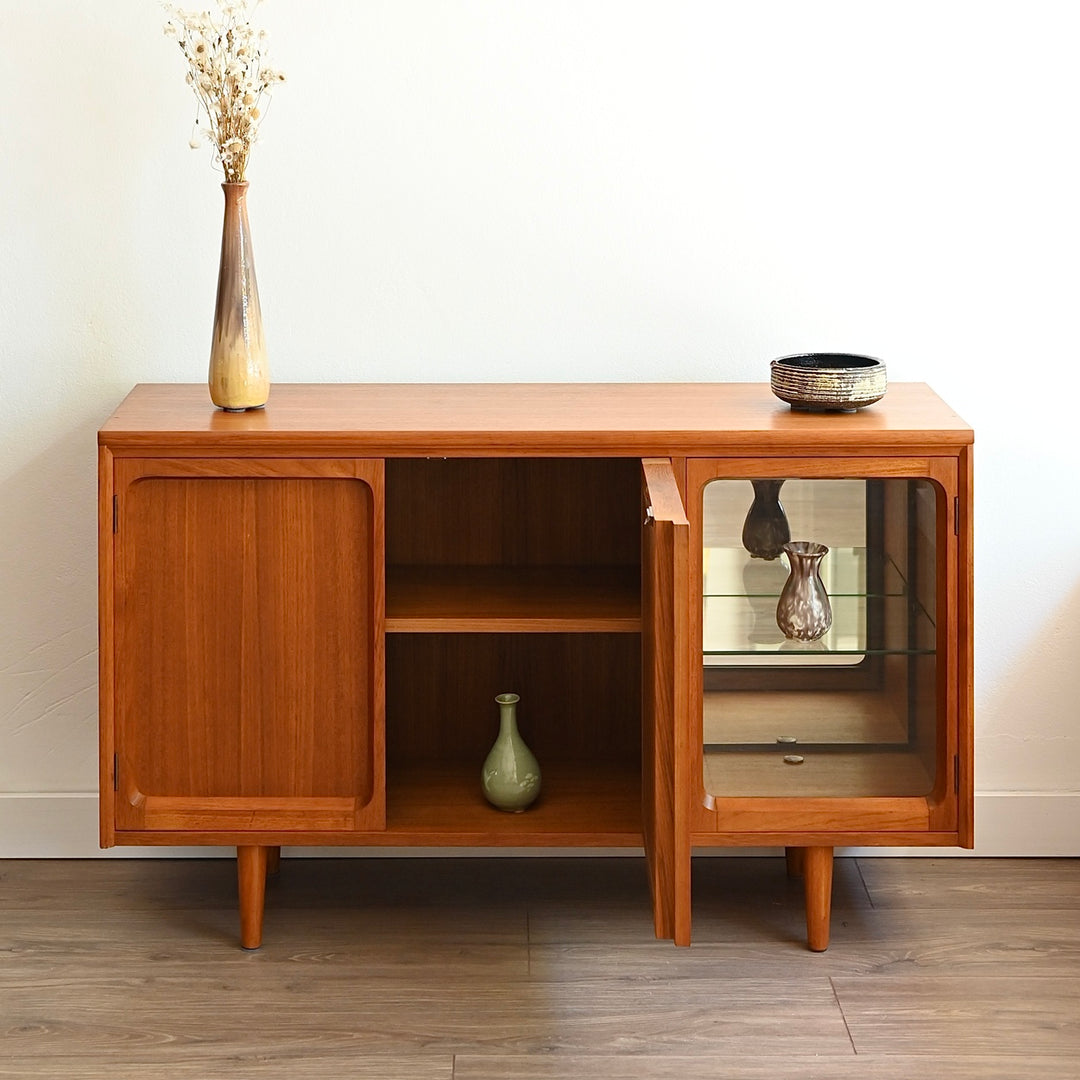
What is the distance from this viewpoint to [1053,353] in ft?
8.09

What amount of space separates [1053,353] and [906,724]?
2.36ft

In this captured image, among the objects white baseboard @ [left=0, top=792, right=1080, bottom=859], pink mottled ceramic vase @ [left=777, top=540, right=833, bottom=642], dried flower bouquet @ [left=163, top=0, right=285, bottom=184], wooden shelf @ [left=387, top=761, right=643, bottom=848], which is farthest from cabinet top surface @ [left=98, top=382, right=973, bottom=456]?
white baseboard @ [left=0, top=792, right=1080, bottom=859]

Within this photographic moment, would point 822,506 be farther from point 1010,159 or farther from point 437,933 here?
point 437,933

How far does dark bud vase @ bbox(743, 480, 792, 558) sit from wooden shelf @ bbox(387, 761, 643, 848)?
468 millimetres

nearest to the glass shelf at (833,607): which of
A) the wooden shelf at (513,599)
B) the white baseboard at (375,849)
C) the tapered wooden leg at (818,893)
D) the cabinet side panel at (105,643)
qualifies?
the wooden shelf at (513,599)

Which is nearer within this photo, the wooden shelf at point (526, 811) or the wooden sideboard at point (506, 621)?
the wooden sideboard at point (506, 621)

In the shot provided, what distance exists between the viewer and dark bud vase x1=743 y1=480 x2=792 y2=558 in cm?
210

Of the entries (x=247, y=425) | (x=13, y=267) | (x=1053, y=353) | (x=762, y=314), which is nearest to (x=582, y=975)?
(x=247, y=425)

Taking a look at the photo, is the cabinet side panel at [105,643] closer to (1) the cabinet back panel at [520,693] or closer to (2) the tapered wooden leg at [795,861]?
(1) the cabinet back panel at [520,693]

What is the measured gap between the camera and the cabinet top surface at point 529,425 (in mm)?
2053

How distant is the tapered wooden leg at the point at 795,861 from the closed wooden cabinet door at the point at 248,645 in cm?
74

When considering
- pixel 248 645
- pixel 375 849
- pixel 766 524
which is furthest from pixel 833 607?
pixel 375 849

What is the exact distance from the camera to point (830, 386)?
6.97 ft

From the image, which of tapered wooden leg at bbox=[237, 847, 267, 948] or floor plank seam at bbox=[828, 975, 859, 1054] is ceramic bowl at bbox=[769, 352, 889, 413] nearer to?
floor plank seam at bbox=[828, 975, 859, 1054]
